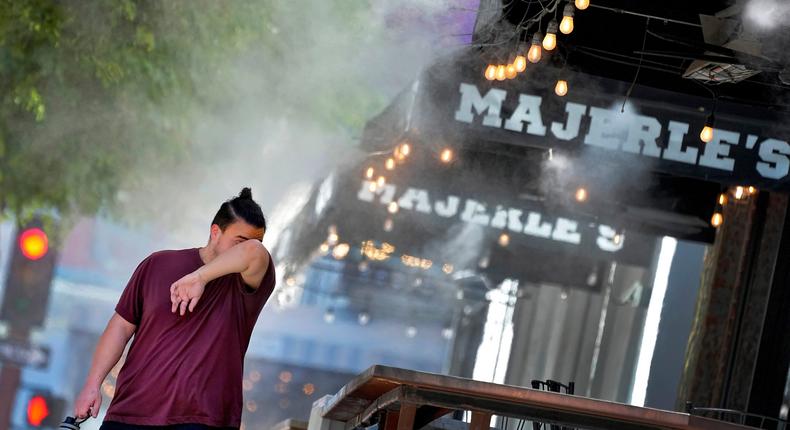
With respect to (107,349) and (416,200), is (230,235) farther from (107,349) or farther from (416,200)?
(416,200)

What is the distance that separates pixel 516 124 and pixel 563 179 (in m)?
2.67

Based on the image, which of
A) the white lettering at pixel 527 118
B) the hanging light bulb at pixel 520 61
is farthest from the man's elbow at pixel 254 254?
the white lettering at pixel 527 118

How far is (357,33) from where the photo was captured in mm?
15258

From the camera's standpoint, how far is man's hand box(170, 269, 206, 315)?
474 centimetres

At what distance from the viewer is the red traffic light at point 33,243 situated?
15047 millimetres

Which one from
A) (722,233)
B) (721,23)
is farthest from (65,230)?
(721,23)

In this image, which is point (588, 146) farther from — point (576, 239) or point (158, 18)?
point (158, 18)

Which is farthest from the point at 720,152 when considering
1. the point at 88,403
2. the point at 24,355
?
the point at 24,355

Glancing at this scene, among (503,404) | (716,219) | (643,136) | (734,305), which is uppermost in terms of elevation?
(643,136)

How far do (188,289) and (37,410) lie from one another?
10720 millimetres

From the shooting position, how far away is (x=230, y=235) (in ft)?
16.5

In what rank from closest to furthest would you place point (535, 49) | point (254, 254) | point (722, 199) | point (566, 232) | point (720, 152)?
point (254, 254), point (535, 49), point (720, 152), point (722, 199), point (566, 232)

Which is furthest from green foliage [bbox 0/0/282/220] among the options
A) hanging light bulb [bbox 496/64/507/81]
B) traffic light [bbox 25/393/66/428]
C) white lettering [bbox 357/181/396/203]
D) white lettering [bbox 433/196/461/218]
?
hanging light bulb [bbox 496/64/507/81]

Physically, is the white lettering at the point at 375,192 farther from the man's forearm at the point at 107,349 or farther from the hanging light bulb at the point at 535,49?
the man's forearm at the point at 107,349
